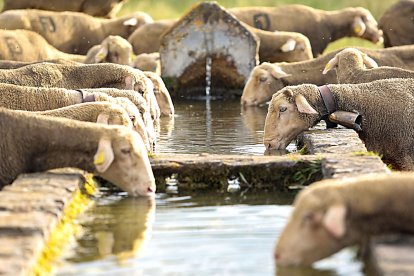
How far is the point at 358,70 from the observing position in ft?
54.2

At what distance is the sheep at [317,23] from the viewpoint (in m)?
29.3

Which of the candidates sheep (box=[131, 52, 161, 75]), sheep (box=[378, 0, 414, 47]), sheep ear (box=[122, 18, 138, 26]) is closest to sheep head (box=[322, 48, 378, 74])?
sheep (box=[131, 52, 161, 75])

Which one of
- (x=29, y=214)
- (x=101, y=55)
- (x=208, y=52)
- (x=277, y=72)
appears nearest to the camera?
(x=29, y=214)

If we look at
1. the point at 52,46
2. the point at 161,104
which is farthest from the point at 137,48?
the point at 161,104

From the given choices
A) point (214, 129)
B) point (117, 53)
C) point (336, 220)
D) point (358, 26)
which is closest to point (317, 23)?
point (358, 26)

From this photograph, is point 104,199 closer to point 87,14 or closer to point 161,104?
point 161,104

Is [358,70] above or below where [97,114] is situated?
below

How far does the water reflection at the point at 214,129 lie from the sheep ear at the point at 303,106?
0.48 m

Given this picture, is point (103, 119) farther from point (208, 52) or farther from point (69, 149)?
point (208, 52)

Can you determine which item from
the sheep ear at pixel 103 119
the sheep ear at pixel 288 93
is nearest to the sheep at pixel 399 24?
the sheep ear at pixel 288 93

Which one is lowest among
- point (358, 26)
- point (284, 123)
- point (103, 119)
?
point (358, 26)

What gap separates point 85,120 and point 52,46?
16.6 m

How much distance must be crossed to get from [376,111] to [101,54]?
931 centimetres

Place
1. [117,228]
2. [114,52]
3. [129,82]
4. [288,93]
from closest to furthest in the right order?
[117,228] → [288,93] → [129,82] → [114,52]
